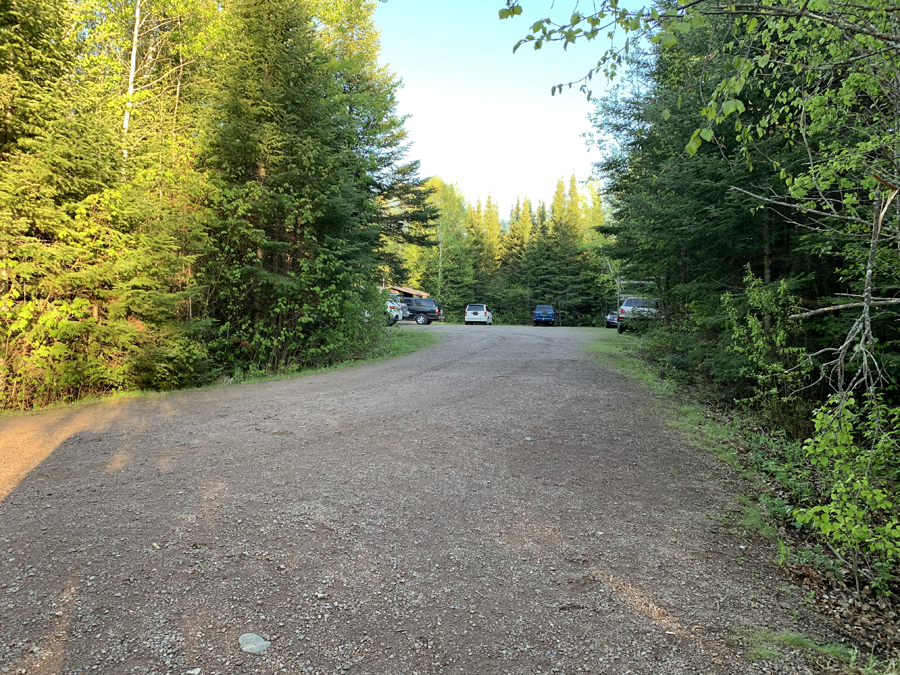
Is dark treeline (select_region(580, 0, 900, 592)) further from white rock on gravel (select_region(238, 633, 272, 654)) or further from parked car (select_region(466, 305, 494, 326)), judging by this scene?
parked car (select_region(466, 305, 494, 326))

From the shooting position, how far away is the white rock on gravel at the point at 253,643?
7.29ft

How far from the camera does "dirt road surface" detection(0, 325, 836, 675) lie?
2279 millimetres

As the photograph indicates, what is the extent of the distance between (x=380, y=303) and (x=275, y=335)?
3754 mm

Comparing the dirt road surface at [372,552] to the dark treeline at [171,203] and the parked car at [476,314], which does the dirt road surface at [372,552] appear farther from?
the parked car at [476,314]

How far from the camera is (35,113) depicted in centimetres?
649

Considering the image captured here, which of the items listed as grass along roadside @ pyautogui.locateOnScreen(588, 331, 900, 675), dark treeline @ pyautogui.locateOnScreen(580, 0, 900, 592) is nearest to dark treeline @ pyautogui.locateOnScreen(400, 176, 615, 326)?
dark treeline @ pyautogui.locateOnScreen(580, 0, 900, 592)

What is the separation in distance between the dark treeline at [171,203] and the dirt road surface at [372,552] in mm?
1824

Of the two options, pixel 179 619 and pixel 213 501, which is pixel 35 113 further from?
pixel 179 619

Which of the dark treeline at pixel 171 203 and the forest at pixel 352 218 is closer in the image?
the forest at pixel 352 218

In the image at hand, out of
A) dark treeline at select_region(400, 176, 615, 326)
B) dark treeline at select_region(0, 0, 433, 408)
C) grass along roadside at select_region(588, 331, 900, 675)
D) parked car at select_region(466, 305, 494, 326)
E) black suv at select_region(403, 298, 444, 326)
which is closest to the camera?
grass along roadside at select_region(588, 331, 900, 675)

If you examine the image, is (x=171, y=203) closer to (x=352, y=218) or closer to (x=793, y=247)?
(x=352, y=218)

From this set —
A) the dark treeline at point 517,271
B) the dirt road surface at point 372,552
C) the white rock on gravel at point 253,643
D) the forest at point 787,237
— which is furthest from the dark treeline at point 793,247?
the dark treeline at point 517,271

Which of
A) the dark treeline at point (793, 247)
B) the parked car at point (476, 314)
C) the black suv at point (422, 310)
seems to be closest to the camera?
the dark treeline at point (793, 247)

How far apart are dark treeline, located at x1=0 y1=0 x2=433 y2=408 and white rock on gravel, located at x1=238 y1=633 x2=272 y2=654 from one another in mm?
6385
